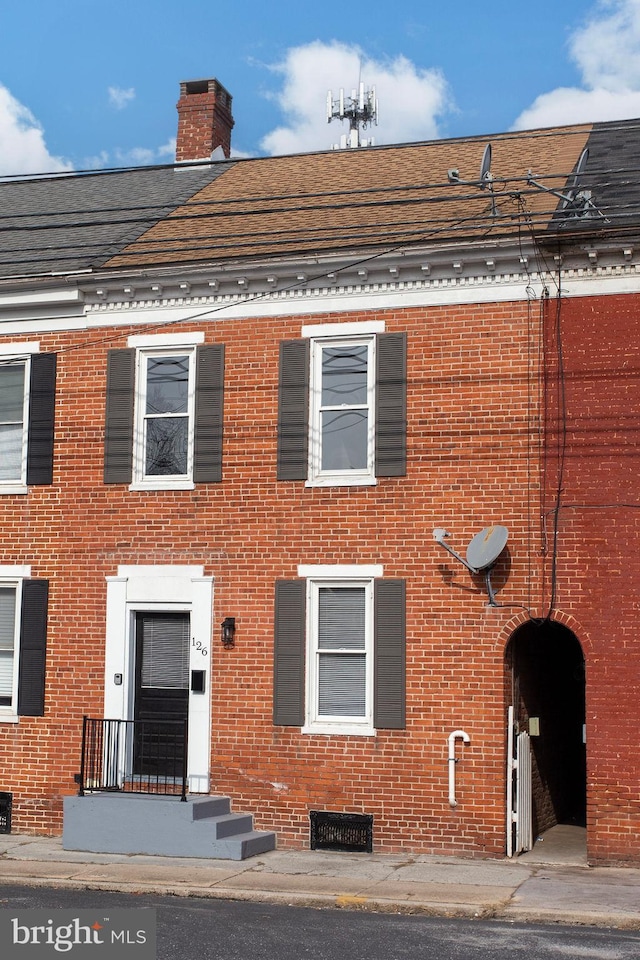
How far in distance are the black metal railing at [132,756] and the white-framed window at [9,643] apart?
130 cm

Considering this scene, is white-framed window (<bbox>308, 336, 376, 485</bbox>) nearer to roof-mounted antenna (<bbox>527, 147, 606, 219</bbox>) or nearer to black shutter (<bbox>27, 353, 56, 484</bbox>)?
roof-mounted antenna (<bbox>527, 147, 606, 219</bbox>)

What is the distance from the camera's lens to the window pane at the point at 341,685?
14.4 metres

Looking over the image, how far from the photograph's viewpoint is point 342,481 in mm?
14680

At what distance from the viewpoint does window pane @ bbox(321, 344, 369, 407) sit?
14.9m

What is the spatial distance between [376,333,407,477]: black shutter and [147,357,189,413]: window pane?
8.70ft

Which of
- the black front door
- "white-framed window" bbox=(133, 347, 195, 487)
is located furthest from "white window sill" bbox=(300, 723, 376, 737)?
"white-framed window" bbox=(133, 347, 195, 487)

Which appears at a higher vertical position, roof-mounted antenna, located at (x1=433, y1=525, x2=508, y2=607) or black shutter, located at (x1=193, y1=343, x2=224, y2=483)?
black shutter, located at (x1=193, y1=343, x2=224, y2=483)

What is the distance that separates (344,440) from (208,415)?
5.92 feet

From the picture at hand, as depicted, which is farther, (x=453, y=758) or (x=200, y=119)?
(x=200, y=119)

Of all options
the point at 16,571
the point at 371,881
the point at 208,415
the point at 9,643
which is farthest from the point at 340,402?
the point at 371,881

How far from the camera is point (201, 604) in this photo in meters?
15.0

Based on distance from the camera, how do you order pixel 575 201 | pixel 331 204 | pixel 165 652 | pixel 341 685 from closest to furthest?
pixel 575 201 < pixel 341 685 < pixel 165 652 < pixel 331 204

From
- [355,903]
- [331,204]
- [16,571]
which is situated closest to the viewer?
[355,903]

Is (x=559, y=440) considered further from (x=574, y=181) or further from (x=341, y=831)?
(x=341, y=831)
